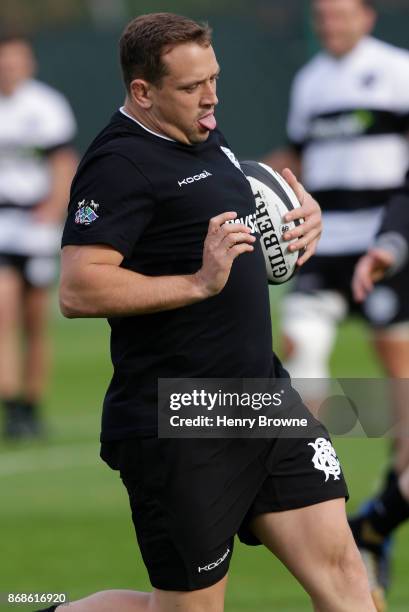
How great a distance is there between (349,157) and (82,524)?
8.06 feet

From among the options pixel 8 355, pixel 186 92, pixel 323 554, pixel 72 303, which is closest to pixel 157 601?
pixel 323 554

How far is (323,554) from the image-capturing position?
4812 millimetres

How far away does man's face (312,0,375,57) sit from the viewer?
830cm

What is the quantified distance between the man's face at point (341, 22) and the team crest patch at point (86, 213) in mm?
4000

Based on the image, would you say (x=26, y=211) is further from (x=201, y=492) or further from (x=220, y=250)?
(x=220, y=250)

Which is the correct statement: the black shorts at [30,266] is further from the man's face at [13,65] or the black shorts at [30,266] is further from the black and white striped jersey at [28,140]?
the man's face at [13,65]

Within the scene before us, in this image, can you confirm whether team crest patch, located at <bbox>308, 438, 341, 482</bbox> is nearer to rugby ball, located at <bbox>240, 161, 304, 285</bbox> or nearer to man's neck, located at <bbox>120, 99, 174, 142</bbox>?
rugby ball, located at <bbox>240, 161, 304, 285</bbox>

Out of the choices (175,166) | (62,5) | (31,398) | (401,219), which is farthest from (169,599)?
(62,5)

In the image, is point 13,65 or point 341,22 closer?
point 341,22

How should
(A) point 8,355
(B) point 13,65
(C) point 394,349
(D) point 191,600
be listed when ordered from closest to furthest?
(D) point 191,600, (C) point 394,349, (A) point 8,355, (B) point 13,65

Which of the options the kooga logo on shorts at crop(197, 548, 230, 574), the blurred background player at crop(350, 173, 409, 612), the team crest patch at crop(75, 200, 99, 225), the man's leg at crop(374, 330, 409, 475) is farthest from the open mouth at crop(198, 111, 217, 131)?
the man's leg at crop(374, 330, 409, 475)

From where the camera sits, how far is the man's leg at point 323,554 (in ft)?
15.8

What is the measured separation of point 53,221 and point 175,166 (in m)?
6.59

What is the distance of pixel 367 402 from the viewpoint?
650 centimetres
